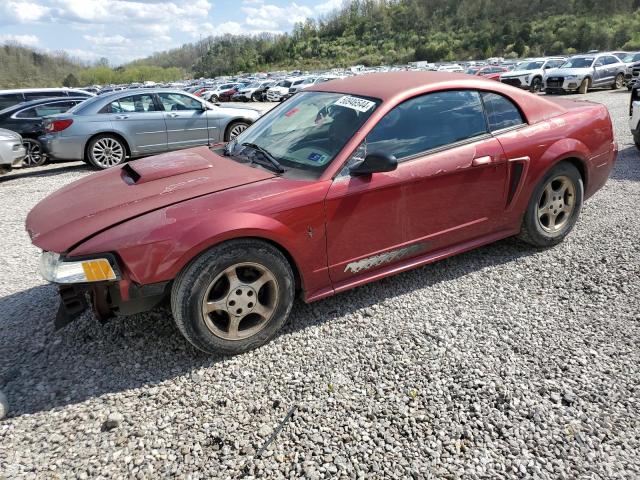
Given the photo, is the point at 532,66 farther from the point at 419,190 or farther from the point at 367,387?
the point at 367,387

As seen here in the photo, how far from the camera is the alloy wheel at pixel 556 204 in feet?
13.0

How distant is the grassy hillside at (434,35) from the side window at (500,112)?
61420 millimetres

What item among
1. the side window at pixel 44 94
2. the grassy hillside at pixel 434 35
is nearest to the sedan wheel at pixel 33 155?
the side window at pixel 44 94

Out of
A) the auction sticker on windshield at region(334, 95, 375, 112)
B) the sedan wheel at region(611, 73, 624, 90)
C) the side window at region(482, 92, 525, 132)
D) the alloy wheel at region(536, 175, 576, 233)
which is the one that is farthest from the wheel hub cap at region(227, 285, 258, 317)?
the sedan wheel at region(611, 73, 624, 90)

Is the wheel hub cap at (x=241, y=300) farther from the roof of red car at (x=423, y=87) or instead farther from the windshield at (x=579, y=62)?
the windshield at (x=579, y=62)

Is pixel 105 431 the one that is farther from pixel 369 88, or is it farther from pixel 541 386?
pixel 369 88

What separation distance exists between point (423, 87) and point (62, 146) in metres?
7.73

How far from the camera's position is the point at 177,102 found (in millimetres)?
9477

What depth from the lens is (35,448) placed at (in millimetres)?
2246

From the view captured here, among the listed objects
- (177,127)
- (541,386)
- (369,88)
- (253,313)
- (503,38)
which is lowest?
(541,386)

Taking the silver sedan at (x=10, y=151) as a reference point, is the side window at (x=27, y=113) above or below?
above

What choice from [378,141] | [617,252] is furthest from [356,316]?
[617,252]

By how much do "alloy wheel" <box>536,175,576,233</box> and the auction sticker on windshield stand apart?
1768 millimetres

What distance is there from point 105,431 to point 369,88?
2813mm
